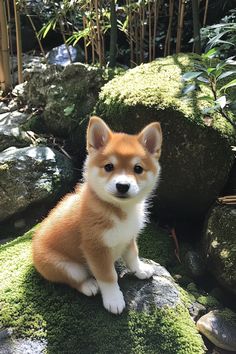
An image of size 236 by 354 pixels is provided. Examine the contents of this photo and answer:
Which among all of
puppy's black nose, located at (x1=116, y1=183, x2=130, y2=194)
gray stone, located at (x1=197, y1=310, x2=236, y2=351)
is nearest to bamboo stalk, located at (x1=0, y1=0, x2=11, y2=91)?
puppy's black nose, located at (x1=116, y1=183, x2=130, y2=194)

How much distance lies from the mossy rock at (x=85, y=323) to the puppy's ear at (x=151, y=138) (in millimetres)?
964

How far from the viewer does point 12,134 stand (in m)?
4.44

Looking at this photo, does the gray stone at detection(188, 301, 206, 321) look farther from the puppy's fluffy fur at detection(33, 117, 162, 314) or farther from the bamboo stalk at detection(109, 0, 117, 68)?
the bamboo stalk at detection(109, 0, 117, 68)

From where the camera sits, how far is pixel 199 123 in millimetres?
3162

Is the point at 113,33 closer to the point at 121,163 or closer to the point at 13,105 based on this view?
the point at 13,105

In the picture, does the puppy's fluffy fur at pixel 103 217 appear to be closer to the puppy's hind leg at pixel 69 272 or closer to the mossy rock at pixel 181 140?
the puppy's hind leg at pixel 69 272

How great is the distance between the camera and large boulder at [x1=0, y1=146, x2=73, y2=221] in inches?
145

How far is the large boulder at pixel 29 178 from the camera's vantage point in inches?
145

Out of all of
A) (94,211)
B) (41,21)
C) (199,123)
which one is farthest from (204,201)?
(41,21)

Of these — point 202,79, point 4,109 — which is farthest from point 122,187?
point 4,109

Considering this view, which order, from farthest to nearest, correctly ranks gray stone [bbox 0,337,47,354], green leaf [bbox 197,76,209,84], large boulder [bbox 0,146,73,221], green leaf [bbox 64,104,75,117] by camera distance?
green leaf [bbox 64,104,75,117] < large boulder [bbox 0,146,73,221] < green leaf [bbox 197,76,209,84] < gray stone [bbox 0,337,47,354]

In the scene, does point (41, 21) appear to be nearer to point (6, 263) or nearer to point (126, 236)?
point (6, 263)

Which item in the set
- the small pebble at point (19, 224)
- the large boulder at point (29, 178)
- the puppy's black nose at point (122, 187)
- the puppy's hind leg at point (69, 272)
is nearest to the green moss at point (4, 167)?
the large boulder at point (29, 178)

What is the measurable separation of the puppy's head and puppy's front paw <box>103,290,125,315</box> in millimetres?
537
